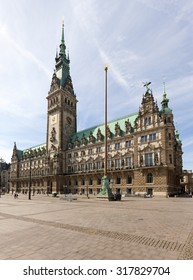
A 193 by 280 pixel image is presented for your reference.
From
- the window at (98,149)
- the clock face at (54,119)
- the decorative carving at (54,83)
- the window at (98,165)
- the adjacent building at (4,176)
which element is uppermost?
the decorative carving at (54,83)

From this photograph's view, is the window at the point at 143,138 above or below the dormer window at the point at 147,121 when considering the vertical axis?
below

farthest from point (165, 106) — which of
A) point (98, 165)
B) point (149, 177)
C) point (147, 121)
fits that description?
point (98, 165)

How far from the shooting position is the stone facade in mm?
51875

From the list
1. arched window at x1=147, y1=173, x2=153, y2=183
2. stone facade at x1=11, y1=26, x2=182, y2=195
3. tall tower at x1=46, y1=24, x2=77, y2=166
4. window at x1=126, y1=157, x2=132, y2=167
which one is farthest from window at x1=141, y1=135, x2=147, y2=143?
tall tower at x1=46, y1=24, x2=77, y2=166

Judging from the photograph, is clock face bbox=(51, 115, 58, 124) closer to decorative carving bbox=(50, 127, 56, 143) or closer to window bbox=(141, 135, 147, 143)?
decorative carving bbox=(50, 127, 56, 143)

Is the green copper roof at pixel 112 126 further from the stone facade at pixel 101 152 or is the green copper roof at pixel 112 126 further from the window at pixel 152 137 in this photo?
the window at pixel 152 137

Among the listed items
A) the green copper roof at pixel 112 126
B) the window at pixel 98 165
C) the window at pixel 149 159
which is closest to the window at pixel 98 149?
the window at pixel 98 165

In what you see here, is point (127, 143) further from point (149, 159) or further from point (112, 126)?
point (112, 126)

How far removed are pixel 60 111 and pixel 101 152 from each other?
2561 centimetres

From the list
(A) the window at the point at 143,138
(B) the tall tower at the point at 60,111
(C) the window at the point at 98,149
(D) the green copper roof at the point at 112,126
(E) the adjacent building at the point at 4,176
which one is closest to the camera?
(A) the window at the point at 143,138

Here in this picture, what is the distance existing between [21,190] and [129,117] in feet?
219

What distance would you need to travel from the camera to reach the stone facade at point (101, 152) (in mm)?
51875

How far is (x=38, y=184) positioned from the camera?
89250 millimetres

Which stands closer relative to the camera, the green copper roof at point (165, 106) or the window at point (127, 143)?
the green copper roof at point (165, 106)
